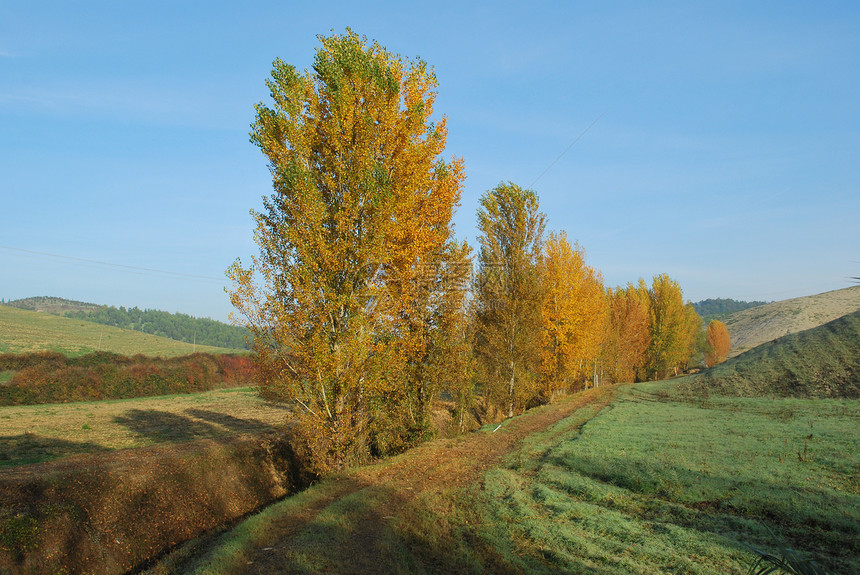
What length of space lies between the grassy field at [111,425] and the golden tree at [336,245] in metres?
1.67

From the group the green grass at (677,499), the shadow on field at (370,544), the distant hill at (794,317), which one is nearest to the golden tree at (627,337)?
the green grass at (677,499)

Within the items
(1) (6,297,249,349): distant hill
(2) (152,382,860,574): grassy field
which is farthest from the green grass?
(1) (6,297,249,349): distant hill

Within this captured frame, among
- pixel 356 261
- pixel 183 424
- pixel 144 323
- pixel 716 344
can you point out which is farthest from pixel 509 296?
pixel 144 323

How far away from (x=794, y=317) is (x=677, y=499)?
10460 cm

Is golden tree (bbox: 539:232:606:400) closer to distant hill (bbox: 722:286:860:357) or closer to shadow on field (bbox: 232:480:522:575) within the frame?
shadow on field (bbox: 232:480:522:575)

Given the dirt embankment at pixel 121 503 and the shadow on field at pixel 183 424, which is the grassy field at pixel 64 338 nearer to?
the shadow on field at pixel 183 424

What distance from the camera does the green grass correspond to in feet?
21.2

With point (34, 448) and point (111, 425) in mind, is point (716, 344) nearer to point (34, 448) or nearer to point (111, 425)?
point (111, 425)

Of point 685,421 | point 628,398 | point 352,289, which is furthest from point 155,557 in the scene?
point 628,398

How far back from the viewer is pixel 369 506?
9.05 meters

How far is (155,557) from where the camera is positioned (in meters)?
10.0

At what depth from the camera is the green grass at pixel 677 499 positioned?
6.45 metres

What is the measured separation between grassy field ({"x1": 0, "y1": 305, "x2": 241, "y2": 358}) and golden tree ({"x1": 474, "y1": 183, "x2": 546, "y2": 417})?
228 feet

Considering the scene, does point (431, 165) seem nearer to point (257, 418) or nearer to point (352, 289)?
point (352, 289)
